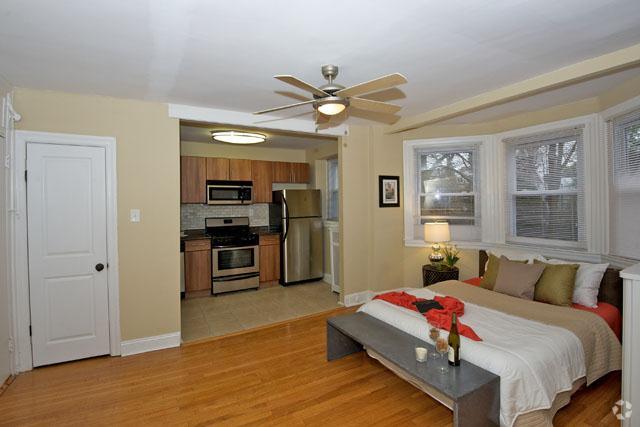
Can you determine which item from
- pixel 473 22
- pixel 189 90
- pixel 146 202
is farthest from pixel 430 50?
pixel 146 202

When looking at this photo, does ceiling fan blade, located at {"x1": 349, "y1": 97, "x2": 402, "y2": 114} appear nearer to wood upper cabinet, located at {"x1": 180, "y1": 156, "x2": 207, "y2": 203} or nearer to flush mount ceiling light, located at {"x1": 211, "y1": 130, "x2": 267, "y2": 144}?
flush mount ceiling light, located at {"x1": 211, "y1": 130, "x2": 267, "y2": 144}

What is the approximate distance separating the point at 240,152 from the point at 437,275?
3.96 meters

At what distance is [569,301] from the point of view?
277cm

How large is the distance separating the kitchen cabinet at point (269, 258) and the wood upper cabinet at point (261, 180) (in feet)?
2.39

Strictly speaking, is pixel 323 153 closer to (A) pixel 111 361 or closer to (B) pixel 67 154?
(B) pixel 67 154

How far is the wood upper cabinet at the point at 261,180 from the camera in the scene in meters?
5.56

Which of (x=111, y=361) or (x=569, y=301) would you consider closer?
(x=569, y=301)

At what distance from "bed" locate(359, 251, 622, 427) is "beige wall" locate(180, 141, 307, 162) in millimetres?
3905

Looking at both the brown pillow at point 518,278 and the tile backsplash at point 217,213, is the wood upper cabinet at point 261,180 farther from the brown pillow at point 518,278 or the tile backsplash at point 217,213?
the brown pillow at point 518,278

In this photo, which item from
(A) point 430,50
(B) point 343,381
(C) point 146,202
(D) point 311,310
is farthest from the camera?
(D) point 311,310

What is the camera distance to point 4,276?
2.59 meters

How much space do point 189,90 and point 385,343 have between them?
276 cm

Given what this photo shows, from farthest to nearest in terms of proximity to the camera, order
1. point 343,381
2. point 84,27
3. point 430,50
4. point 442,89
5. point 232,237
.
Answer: point 232,237 → point 442,89 → point 343,381 → point 430,50 → point 84,27

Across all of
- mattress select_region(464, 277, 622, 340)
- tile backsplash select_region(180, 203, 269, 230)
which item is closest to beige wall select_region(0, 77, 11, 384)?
tile backsplash select_region(180, 203, 269, 230)
